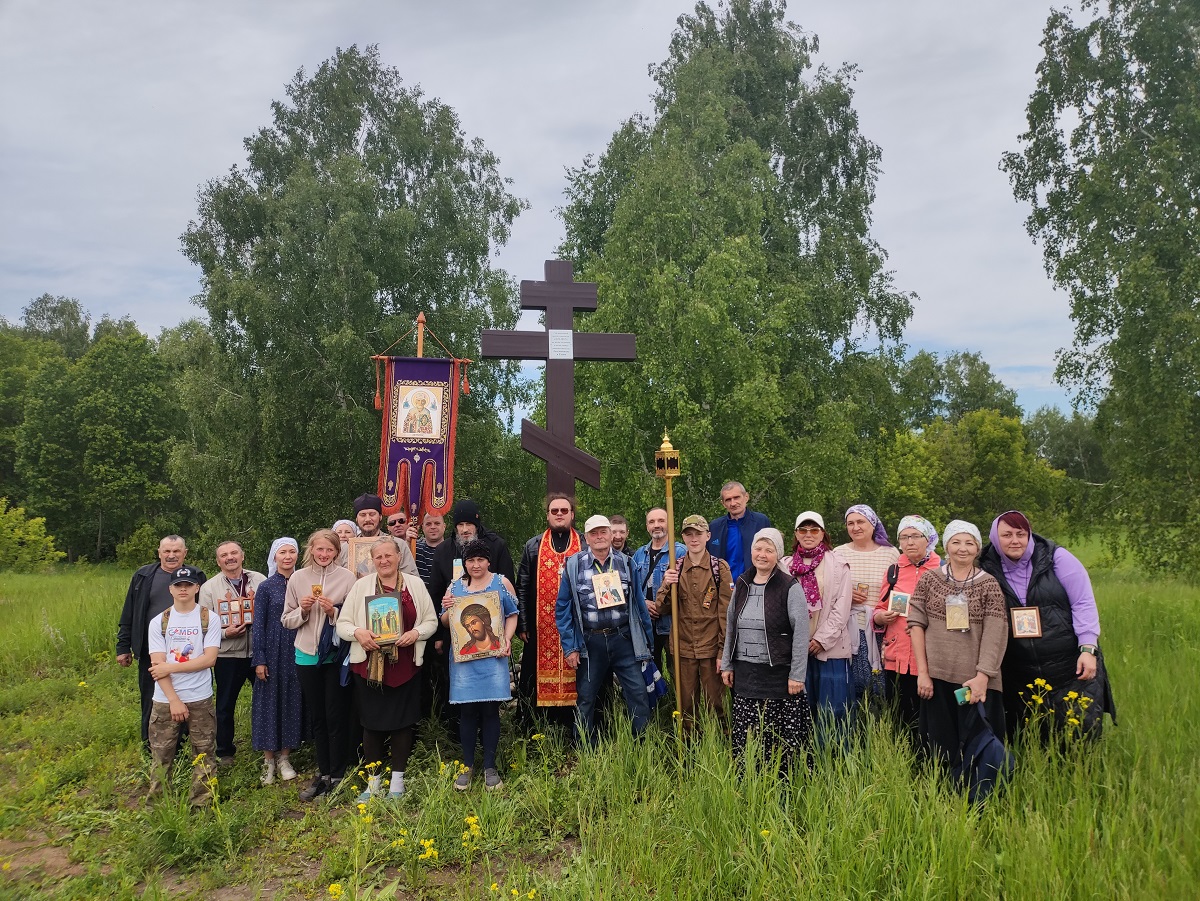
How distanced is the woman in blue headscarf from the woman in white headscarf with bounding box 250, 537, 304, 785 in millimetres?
3809

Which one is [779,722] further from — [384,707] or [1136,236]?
[1136,236]

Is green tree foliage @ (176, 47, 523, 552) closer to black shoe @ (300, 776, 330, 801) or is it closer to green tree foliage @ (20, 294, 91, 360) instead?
black shoe @ (300, 776, 330, 801)

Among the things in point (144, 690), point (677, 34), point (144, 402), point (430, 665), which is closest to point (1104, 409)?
point (677, 34)

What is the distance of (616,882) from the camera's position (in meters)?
3.80

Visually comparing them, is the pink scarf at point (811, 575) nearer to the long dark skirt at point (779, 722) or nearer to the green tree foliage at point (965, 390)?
the long dark skirt at point (779, 722)

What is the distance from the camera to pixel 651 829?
4.04 m

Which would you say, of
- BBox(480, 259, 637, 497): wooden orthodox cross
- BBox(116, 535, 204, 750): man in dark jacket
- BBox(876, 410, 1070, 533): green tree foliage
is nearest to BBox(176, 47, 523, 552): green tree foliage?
BBox(480, 259, 637, 497): wooden orthodox cross

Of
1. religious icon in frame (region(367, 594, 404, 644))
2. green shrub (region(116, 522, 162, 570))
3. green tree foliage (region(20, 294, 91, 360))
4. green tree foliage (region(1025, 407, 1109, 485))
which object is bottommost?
green shrub (region(116, 522, 162, 570))

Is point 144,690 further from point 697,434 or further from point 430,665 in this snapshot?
point 697,434

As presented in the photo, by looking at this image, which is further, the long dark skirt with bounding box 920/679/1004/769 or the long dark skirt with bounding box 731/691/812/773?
the long dark skirt with bounding box 731/691/812/773

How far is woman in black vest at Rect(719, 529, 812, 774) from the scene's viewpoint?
4766 millimetres

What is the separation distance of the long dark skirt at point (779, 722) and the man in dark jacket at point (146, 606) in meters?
3.93

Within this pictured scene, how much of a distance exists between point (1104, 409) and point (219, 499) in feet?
66.1

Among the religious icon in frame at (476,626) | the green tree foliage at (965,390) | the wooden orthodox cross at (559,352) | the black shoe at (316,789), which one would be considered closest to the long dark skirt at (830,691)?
the religious icon in frame at (476,626)
